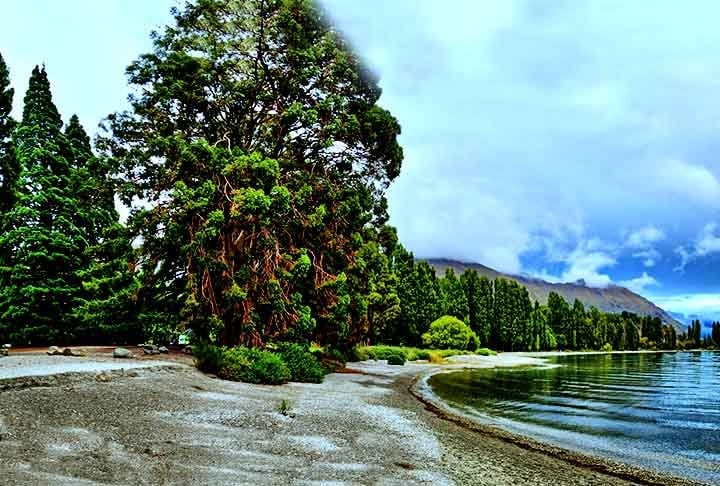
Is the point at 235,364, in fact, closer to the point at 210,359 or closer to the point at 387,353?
the point at 210,359

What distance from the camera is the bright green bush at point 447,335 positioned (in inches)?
2670

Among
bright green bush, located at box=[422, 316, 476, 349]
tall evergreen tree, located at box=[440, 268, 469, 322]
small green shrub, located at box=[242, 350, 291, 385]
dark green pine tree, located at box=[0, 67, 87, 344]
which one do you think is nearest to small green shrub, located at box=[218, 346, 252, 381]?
small green shrub, located at box=[242, 350, 291, 385]

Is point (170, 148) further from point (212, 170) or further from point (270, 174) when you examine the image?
point (270, 174)

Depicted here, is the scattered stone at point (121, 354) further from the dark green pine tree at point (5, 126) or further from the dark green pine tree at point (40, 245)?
the dark green pine tree at point (40, 245)

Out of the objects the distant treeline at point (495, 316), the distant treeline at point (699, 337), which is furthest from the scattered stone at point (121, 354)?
→ the distant treeline at point (699, 337)

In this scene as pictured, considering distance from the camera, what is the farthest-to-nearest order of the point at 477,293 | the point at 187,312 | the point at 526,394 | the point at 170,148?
the point at 477,293
the point at 526,394
the point at 170,148
the point at 187,312

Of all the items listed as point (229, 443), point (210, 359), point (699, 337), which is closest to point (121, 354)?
point (210, 359)

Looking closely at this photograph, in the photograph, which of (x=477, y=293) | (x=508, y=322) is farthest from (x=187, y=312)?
(x=508, y=322)

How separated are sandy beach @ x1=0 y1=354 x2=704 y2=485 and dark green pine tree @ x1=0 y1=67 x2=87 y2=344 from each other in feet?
46.4

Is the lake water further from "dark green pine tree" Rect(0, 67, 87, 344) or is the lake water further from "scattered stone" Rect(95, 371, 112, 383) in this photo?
"dark green pine tree" Rect(0, 67, 87, 344)

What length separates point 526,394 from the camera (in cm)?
2239

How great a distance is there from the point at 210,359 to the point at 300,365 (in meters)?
3.73

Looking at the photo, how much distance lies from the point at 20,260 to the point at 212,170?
12973 mm

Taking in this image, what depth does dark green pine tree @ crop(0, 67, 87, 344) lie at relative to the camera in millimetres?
25688
